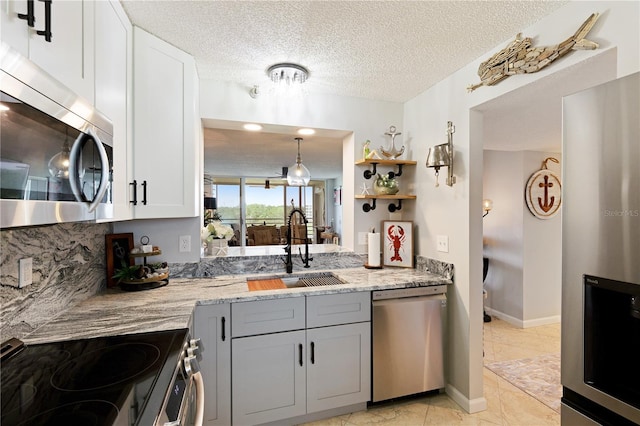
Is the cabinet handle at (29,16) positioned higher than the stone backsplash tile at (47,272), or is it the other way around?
→ the cabinet handle at (29,16)

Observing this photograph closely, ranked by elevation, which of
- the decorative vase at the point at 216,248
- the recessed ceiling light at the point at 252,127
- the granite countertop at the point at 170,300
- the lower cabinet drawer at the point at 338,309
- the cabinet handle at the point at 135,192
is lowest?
the lower cabinet drawer at the point at 338,309

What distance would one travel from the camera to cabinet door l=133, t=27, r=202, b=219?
173 centimetres

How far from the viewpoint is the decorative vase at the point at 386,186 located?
2.61 meters

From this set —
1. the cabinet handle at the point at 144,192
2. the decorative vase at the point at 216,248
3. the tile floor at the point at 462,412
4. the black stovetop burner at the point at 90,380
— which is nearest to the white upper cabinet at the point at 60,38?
the cabinet handle at the point at 144,192

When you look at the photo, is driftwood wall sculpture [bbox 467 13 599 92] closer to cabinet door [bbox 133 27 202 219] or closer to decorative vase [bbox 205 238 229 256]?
cabinet door [bbox 133 27 202 219]

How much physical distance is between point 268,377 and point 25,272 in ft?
4.35

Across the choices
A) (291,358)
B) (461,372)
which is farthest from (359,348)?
(461,372)

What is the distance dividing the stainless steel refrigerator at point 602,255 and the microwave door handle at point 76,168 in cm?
160

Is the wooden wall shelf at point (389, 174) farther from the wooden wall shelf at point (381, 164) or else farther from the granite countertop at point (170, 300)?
the granite countertop at point (170, 300)

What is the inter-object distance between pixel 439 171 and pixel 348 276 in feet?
3.52

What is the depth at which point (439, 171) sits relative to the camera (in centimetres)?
239

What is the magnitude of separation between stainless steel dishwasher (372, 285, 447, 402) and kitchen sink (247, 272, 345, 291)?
41 centimetres

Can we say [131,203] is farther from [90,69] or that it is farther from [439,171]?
[439,171]

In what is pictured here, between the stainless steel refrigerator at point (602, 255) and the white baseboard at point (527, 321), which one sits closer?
the stainless steel refrigerator at point (602, 255)
